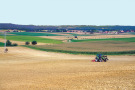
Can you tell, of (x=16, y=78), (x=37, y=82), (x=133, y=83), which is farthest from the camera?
(x=16, y=78)

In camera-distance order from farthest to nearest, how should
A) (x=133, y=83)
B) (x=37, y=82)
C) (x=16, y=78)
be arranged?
1. (x=16, y=78)
2. (x=37, y=82)
3. (x=133, y=83)

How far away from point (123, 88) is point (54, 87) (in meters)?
4.22

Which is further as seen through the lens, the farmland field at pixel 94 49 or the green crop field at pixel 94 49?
the farmland field at pixel 94 49

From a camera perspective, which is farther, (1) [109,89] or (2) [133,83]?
(2) [133,83]

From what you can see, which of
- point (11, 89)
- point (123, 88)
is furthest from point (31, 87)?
point (123, 88)

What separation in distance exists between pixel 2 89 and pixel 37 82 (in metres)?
2.97

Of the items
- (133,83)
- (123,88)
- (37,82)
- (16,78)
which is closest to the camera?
(123,88)

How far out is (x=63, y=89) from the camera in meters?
16.6

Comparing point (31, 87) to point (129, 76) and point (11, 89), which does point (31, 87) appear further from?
point (129, 76)

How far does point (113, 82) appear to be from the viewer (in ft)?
58.7

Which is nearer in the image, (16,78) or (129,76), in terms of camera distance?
(129,76)

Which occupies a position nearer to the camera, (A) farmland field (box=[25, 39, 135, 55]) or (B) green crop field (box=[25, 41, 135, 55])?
(B) green crop field (box=[25, 41, 135, 55])

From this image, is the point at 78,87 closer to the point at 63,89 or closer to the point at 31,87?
the point at 63,89

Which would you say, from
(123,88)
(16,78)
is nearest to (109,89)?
(123,88)
